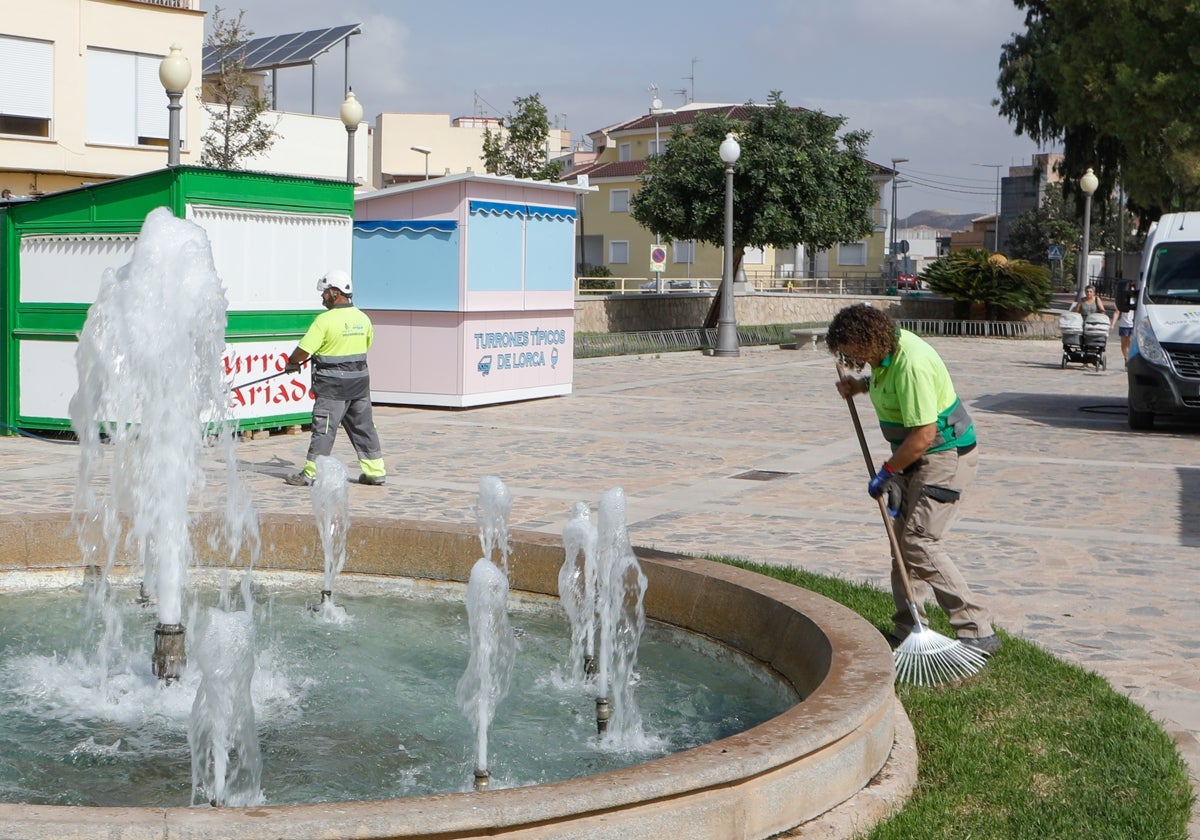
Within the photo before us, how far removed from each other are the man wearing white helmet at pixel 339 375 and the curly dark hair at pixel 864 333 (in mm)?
5641

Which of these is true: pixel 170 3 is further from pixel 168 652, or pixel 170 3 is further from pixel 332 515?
pixel 168 652

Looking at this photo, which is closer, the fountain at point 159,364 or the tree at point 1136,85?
the fountain at point 159,364

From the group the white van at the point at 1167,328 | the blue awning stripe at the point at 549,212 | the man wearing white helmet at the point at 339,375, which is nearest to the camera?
the man wearing white helmet at the point at 339,375

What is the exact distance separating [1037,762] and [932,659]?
1.08m

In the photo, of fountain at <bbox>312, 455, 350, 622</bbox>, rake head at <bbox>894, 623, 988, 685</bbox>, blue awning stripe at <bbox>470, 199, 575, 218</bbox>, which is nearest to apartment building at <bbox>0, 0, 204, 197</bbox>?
blue awning stripe at <bbox>470, 199, 575, 218</bbox>

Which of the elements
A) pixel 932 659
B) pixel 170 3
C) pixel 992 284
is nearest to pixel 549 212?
pixel 932 659

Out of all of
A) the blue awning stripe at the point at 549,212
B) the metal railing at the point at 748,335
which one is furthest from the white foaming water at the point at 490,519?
the metal railing at the point at 748,335

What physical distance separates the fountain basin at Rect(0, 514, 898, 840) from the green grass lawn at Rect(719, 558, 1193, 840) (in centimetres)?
25

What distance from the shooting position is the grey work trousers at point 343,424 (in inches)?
425

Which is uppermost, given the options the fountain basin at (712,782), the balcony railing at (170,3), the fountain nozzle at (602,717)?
the balcony railing at (170,3)

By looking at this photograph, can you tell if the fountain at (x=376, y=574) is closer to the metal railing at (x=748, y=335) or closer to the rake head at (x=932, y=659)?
the rake head at (x=932, y=659)

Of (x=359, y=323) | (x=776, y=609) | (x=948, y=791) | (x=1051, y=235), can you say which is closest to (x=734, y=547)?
(x=776, y=609)

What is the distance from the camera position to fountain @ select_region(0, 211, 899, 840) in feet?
11.8

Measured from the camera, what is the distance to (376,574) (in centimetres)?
782
